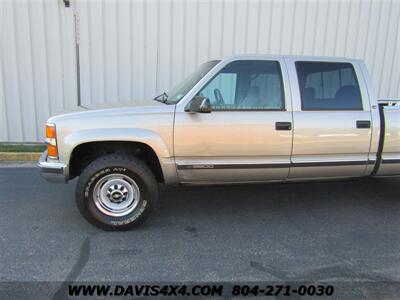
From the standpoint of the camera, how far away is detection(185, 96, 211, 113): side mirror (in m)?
3.32

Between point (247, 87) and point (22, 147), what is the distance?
5398 millimetres

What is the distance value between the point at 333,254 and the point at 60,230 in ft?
9.33

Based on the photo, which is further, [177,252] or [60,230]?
[60,230]

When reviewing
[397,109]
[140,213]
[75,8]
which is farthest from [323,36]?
[140,213]

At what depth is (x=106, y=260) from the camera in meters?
3.03

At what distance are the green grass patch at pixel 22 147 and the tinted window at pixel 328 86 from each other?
5.38 m

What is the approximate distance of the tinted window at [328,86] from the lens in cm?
376

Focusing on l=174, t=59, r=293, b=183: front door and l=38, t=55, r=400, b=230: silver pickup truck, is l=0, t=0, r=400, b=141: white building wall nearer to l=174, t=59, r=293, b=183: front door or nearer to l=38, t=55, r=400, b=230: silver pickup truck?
l=38, t=55, r=400, b=230: silver pickup truck

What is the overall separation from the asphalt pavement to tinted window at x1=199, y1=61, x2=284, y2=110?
1381 mm

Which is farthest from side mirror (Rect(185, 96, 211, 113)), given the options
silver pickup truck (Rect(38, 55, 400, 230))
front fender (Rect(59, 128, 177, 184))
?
front fender (Rect(59, 128, 177, 184))

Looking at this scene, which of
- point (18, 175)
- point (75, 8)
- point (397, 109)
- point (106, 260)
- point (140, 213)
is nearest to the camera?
point (106, 260)

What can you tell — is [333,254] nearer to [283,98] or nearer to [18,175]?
[283,98]

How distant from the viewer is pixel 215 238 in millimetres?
3494

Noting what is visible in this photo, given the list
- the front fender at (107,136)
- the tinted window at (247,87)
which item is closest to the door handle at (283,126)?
the tinted window at (247,87)
